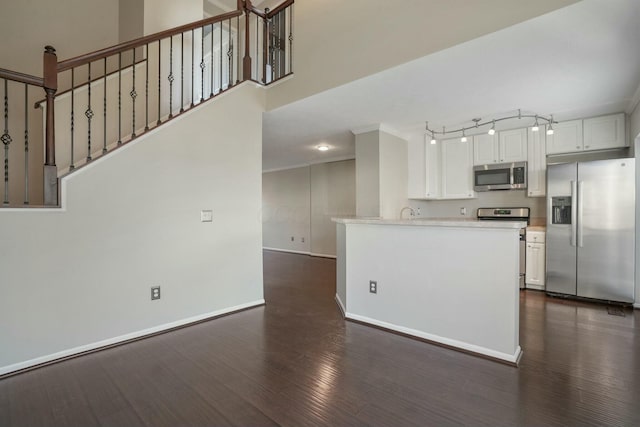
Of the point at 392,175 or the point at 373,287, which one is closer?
the point at 373,287

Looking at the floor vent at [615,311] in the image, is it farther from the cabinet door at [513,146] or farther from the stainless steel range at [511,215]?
the cabinet door at [513,146]

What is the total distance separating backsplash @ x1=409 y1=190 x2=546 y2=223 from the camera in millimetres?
4707

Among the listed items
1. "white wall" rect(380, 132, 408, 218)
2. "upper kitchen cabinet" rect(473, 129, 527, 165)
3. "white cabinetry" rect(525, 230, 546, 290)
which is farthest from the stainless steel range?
"white wall" rect(380, 132, 408, 218)

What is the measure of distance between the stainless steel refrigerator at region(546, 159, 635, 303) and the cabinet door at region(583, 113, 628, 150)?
43 centimetres

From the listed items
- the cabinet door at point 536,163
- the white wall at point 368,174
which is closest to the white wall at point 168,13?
the white wall at point 368,174

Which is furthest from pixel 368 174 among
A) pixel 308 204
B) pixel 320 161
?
pixel 308 204

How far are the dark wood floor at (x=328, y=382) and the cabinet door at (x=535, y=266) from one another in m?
1.25

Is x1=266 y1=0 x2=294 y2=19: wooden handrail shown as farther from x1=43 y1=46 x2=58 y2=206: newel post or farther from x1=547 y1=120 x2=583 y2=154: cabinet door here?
x1=547 y1=120 x2=583 y2=154: cabinet door

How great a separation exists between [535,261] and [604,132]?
1.89 m

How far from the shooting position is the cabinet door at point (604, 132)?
385 cm

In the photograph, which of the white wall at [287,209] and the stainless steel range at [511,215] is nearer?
the stainless steel range at [511,215]

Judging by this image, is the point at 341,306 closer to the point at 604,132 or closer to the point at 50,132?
the point at 50,132

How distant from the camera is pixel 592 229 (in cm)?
379

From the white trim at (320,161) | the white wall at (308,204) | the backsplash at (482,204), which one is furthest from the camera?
the white wall at (308,204)
